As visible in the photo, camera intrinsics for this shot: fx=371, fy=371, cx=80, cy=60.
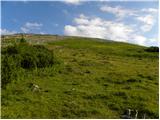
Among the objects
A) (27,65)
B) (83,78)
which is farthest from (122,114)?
(27,65)

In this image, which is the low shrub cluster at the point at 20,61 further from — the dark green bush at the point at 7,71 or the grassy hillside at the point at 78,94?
the grassy hillside at the point at 78,94

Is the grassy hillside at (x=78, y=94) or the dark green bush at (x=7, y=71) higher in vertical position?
the dark green bush at (x=7, y=71)

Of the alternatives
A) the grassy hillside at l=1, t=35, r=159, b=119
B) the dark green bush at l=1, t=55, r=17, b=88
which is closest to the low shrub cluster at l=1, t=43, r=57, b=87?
the dark green bush at l=1, t=55, r=17, b=88

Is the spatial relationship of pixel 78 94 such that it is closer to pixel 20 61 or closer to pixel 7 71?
pixel 7 71

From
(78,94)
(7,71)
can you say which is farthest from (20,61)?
(78,94)

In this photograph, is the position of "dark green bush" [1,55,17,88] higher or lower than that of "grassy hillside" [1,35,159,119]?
higher

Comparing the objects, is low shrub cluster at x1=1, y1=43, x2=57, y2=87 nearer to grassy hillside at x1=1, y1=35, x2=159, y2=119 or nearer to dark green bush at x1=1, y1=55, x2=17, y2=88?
dark green bush at x1=1, y1=55, x2=17, y2=88

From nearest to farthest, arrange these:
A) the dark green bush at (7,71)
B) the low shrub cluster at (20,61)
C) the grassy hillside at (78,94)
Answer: the grassy hillside at (78,94)
the dark green bush at (7,71)
the low shrub cluster at (20,61)

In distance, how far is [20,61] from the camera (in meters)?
33.5

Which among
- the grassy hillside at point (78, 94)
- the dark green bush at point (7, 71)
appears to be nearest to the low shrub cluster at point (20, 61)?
the dark green bush at point (7, 71)

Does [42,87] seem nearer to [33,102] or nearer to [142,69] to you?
[33,102]

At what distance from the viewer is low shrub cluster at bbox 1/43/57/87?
27998 mm

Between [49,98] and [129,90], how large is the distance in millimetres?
6988

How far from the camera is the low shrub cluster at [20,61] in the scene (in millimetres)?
27998
